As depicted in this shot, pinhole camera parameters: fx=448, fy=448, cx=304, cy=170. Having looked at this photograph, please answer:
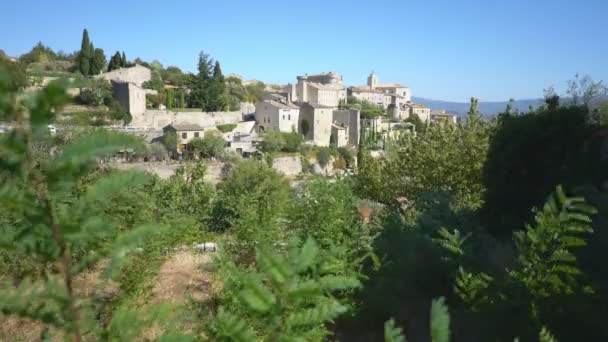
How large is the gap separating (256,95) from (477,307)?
2616 inches

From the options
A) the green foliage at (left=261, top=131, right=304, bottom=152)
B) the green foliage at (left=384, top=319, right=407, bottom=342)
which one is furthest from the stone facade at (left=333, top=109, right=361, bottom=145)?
the green foliage at (left=384, top=319, right=407, bottom=342)

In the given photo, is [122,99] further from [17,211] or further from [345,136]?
[17,211]

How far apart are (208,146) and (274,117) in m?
13.5

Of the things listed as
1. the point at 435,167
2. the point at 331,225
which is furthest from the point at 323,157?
the point at 331,225

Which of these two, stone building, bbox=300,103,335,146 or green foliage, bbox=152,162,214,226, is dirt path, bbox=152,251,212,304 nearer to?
green foliage, bbox=152,162,214,226

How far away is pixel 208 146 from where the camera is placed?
3825cm

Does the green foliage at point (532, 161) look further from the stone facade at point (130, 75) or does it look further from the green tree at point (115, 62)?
the green tree at point (115, 62)

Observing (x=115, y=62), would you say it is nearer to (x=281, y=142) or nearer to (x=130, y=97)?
(x=130, y=97)

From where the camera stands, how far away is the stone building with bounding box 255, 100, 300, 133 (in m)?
50.2

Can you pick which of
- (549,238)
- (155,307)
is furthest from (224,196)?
(155,307)

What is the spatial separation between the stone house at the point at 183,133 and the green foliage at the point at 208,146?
0.68m

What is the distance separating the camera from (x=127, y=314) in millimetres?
1543

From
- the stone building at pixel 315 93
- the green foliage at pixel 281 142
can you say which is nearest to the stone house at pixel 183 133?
the green foliage at pixel 281 142

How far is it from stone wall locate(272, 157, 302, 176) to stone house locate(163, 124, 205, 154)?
7.82 m
